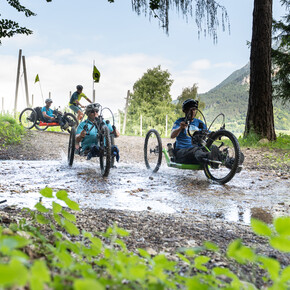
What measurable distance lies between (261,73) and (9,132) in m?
7.98

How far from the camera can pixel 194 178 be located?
210 inches

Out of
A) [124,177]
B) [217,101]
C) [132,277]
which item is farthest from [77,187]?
[217,101]

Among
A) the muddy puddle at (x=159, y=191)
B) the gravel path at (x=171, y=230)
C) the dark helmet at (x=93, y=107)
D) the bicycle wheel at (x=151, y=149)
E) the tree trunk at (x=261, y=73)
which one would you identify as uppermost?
the tree trunk at (x=261, y=73)

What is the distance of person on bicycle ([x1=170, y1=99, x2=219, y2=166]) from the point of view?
16.3ft

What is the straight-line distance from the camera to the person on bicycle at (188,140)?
496 centimetres

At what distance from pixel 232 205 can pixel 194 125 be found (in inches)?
82.9

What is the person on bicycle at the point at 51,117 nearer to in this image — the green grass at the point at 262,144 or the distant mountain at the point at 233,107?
the green grass at the point at 262,144

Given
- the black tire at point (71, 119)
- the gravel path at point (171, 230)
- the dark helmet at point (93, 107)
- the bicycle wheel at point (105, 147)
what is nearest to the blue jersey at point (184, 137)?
the bicycle wheel at point (105, 147)

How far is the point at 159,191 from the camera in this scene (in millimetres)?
4160

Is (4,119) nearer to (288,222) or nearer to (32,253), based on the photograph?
(32,253)

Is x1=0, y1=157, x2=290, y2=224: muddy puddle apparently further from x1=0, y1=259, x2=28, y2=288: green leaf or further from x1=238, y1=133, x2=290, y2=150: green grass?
x1=238, y1=133, x2=290, y2=150: green grass

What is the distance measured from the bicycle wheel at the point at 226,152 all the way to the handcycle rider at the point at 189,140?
172 millimetres

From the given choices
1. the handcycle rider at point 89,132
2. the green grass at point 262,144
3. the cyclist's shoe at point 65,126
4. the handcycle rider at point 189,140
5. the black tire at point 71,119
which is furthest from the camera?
the black tire at point 71,119

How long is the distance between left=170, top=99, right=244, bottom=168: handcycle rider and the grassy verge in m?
5.96
